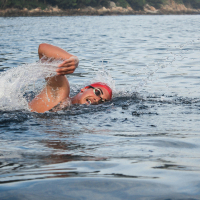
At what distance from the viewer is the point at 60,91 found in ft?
16.3

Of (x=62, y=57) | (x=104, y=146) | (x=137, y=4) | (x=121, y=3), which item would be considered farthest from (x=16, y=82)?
(x=137, y=4)

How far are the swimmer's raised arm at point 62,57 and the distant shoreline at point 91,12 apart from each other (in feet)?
195

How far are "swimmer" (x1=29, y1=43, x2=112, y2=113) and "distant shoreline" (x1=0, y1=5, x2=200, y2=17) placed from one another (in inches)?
2316

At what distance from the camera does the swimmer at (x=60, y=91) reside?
4.31 m

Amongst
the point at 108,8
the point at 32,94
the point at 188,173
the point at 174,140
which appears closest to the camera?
the point at 188,173

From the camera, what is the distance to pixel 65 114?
16.3 feet

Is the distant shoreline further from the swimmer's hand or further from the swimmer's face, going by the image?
the swimmer's hand

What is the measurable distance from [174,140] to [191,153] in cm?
47

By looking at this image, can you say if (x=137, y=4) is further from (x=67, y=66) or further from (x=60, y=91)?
(x=67, y=66)

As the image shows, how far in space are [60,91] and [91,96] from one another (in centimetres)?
57

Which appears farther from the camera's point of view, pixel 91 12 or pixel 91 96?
pixel 91 12

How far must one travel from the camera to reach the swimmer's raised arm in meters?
4.25

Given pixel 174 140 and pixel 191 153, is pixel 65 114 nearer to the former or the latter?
pixel 174 140

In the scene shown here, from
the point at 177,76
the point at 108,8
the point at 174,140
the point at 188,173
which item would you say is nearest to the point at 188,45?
the point at 177,76
